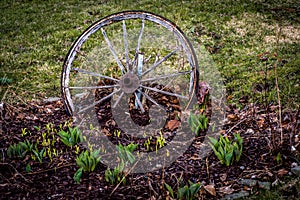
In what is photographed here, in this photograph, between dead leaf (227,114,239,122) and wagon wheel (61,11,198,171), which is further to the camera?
dead leaf (227,114,239,122)

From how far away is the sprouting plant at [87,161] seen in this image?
3.43 m

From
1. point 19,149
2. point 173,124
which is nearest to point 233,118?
point 173,124

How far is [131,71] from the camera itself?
425cm

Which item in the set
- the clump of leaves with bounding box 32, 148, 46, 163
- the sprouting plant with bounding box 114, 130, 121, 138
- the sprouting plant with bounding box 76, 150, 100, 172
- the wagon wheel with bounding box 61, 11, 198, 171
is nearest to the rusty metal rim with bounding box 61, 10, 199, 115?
the wagon wheel with bounding box 61, 11, 198, 171

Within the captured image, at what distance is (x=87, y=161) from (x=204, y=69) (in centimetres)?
282

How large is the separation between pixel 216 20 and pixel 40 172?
4.98 meters

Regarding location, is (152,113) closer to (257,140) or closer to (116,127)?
(116,127)

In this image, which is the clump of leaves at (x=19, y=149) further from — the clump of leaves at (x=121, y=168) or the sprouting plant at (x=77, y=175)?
the clump of leaves at (x=121, y=168)

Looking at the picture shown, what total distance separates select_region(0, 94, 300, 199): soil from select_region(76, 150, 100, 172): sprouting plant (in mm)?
79

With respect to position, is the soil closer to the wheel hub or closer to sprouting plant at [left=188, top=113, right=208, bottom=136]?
sprouting plant at [left=188, top=113, right=208, bottom=136]

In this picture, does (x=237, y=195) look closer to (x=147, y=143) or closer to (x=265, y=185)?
(x=265, y=185)

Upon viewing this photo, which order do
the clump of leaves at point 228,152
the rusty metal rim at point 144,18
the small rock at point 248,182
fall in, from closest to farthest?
the small rock at point 248,182, the clump of leaves at point 228,152, the rusty metal rim at point 144,18

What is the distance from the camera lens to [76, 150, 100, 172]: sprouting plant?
3428mm

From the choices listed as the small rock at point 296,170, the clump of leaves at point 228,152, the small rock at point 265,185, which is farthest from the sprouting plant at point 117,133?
the small rock at point 296,170
